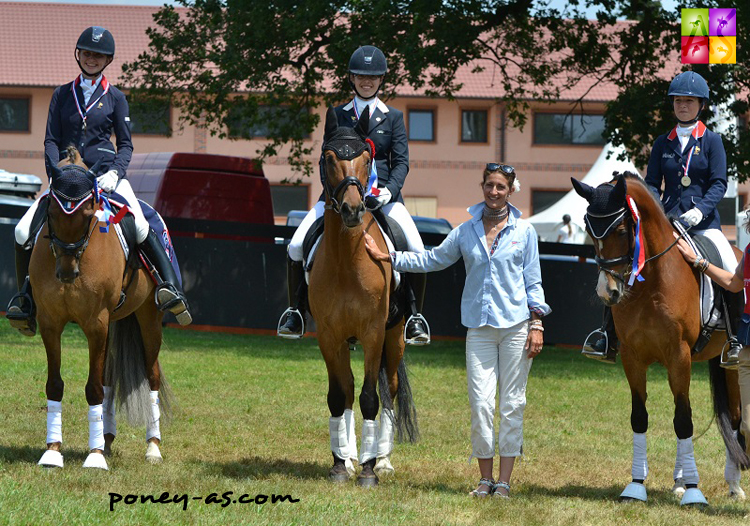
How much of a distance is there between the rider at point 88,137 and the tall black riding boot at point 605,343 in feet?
10.7

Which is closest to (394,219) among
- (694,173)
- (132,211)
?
(132,211)

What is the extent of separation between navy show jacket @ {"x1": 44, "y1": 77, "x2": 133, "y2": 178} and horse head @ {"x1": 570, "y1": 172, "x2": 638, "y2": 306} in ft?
11.8

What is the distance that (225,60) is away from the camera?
18688mm

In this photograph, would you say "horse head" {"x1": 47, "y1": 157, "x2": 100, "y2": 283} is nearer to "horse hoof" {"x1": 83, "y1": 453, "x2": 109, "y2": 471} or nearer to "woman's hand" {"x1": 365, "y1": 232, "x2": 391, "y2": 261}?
"horse hoof" {"x1": 83, "y1": 453, "x2": 109, "y2": 471}

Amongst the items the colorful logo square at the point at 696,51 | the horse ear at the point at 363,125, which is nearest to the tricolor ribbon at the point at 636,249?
the horse ear at the point at 363,125

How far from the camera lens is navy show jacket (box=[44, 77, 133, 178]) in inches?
312

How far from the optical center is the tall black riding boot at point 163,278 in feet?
26.9

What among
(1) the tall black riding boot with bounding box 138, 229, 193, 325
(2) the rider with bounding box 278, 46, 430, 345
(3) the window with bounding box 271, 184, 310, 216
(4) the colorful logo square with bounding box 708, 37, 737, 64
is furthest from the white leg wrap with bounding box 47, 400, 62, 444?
(3) the window with bounding box 271, 184, 310, 216

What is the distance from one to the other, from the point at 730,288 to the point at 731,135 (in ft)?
38.7

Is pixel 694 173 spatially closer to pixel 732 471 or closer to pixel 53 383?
pixel 732 471

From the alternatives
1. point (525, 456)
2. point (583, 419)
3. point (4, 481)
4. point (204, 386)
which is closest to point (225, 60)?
point (204, 386)

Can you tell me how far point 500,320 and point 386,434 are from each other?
1.53m

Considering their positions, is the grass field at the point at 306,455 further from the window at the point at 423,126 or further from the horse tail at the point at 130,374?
the window at the point at 423,126

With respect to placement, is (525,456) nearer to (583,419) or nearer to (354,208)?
(583,419)
